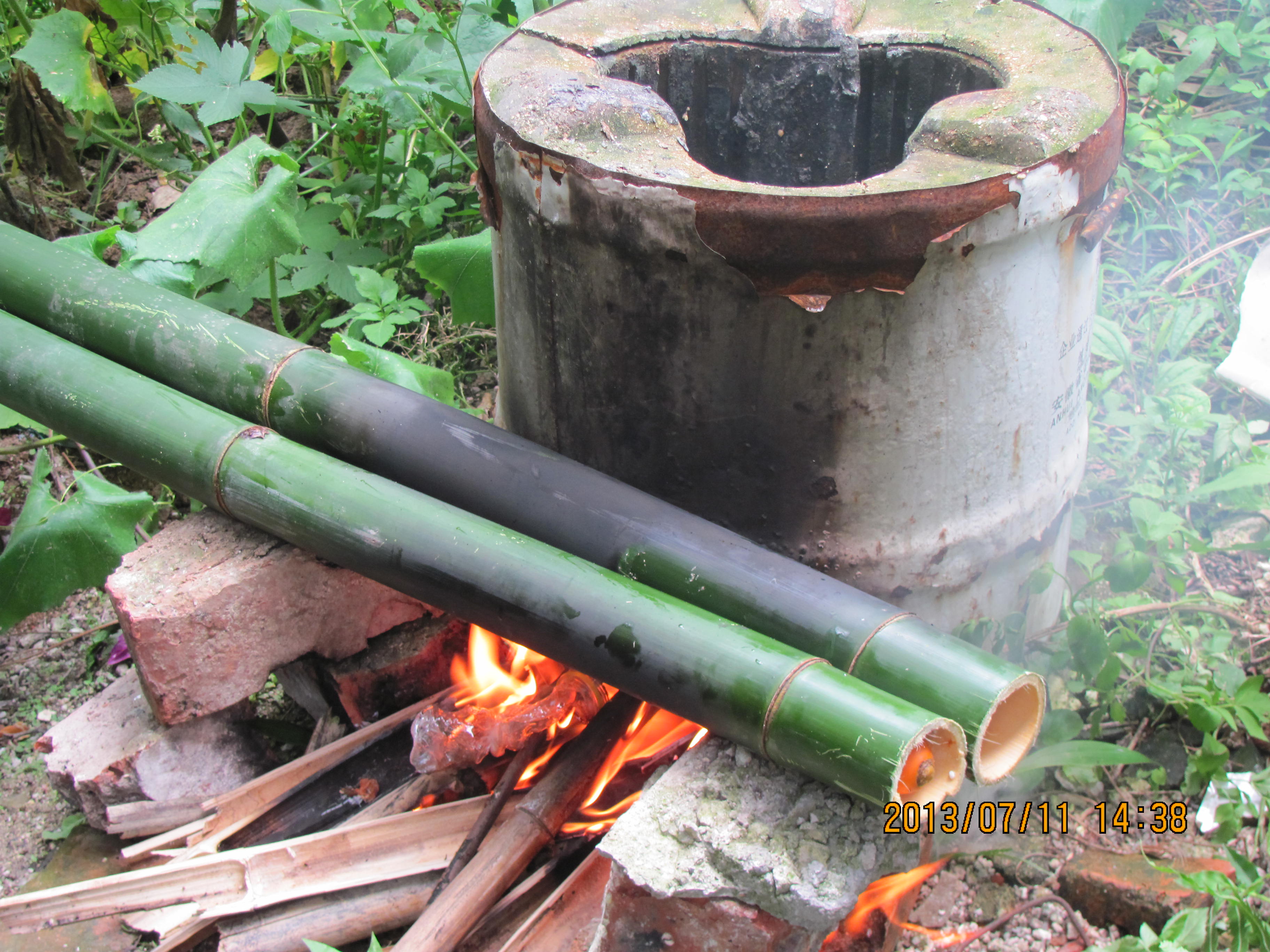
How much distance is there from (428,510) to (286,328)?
2320 millimetres

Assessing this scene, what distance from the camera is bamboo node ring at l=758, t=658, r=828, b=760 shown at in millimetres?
1783

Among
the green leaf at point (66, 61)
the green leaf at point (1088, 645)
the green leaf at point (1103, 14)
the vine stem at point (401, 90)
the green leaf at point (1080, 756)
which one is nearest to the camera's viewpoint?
the green leaf at point (1080, 756)

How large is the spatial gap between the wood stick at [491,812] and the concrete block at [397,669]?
1.16 feet

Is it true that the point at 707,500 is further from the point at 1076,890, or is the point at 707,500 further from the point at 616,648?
the point at 1076,890

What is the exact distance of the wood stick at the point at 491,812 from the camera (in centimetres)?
227

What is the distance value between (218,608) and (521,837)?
781 mm

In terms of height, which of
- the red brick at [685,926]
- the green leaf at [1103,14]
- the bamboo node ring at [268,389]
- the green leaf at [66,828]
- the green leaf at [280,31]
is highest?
the green leaf at [1103,14]

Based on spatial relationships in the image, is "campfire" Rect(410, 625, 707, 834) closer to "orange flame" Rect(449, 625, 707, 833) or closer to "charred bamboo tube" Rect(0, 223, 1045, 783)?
"orange flame" Rect(449, 625, 707, 833)

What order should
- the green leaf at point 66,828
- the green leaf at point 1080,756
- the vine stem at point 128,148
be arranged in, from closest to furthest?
the green leaf at point 1080,756 → the green leaf at point 66,828 → the vine stem at point 128,148

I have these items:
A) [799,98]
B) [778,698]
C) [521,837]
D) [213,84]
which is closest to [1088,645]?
[778,698]

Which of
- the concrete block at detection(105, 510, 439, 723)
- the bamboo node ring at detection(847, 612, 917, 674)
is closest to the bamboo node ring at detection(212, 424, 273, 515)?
the concrete block at detection(105, 510, 439, 723)

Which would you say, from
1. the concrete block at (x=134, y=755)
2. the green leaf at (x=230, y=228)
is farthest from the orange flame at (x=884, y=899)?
the green leaf at (x=230, y=228)
